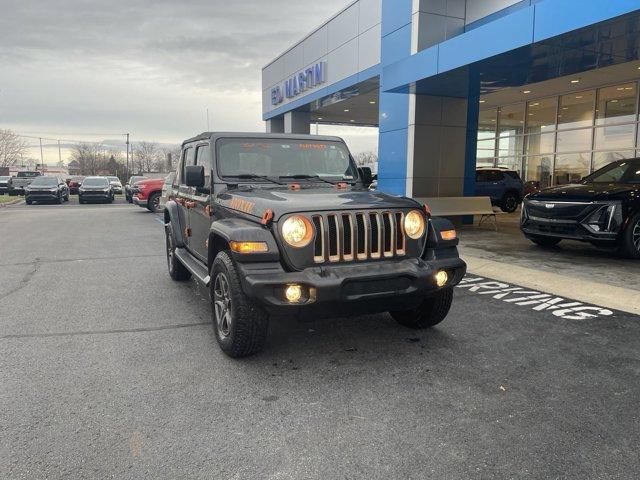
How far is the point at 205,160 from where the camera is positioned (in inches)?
208

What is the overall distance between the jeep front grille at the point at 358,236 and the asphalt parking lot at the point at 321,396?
89cm

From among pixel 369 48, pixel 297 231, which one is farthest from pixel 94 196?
pixel 297 231

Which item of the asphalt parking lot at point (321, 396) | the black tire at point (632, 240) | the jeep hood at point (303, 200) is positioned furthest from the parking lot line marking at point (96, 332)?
the black tire at point (632, 240)

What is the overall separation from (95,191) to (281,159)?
23.5m

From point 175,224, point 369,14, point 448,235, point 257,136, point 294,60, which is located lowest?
point 175,224

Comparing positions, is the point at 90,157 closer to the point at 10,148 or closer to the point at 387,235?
the point at 10,148

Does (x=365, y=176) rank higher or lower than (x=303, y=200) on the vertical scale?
higher

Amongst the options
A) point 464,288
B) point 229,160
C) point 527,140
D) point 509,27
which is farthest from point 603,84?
point 229,160

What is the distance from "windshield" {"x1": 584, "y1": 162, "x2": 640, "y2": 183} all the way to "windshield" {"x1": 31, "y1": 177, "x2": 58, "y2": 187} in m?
24.9

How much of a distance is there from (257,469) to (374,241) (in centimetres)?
191

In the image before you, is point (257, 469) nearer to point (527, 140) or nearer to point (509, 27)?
point (509, 27)

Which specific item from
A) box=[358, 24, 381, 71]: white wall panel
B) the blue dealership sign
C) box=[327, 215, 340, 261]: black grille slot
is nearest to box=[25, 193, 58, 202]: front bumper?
the blue dealership sign

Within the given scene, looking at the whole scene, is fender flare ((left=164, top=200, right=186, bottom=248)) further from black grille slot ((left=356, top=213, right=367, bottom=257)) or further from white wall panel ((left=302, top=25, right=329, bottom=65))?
white wall panel ((left=302, top=25, right=329, bottom=65))

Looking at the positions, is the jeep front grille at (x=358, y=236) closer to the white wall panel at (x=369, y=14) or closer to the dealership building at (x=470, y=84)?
the dealership building at (x=470, y=84)
